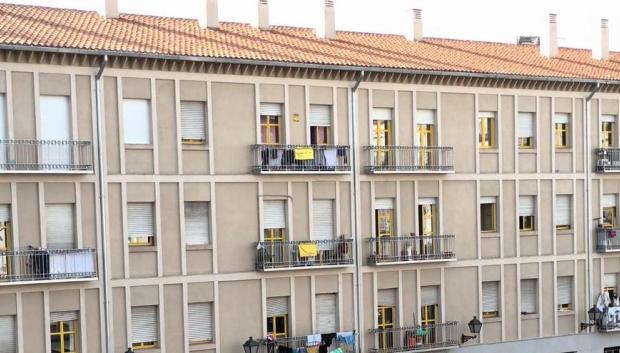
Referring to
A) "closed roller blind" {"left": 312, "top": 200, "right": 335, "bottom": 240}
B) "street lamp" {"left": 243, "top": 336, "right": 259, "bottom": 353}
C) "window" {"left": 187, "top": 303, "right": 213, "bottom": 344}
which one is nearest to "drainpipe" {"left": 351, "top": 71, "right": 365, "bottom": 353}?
"closed roller blind" {"left": 312, "top": 200, "right": 335, "bottom": 240}

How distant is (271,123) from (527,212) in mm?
10752

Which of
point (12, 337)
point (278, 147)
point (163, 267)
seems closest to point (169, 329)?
point (163, 267)

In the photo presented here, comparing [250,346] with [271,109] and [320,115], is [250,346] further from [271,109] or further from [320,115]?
[320,115]

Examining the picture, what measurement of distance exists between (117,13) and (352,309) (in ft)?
40.9

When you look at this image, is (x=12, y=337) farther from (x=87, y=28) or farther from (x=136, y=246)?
(x=87, y=28)

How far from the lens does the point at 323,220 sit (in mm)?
31875

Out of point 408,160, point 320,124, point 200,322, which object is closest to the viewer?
point 200,322

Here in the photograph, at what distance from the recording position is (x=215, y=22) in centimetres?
3297

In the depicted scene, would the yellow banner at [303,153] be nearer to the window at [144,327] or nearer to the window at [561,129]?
the window at [144,327]

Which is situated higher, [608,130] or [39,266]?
[608,130]

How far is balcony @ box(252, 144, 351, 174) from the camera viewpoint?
30241mm

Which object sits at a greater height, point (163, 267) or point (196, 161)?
point (196, 161)

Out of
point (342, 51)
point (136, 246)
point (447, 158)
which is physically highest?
point (342, 51)

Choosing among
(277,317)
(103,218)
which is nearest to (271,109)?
(103,218)
